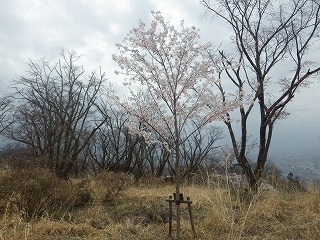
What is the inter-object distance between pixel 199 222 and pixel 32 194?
10.4ft

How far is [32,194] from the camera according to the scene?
577 cm

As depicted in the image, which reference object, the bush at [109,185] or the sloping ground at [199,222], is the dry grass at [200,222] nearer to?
the sloping ground at [199,222]

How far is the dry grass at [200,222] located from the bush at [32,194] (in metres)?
0.28

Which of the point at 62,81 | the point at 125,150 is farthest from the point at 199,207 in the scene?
the point at 125,150

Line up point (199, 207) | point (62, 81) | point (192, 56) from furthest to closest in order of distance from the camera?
point (62, 81)
point (199, 207)
point (192, 56)

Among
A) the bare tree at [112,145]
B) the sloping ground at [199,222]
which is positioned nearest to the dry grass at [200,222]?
the sloping ground at [199,222]

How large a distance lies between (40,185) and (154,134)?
8.06 feet

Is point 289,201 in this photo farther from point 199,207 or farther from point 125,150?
point 125,150

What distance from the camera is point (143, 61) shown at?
4969mm

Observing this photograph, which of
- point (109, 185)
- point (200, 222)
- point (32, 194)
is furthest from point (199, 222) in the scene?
point (109, 185)

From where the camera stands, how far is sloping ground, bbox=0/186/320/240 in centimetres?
463

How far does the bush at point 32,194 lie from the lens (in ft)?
18.7

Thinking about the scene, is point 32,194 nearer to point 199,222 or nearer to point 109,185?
point 199,222

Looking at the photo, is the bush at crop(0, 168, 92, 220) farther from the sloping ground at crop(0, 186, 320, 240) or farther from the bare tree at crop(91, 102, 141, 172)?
the bare tree at crop(91, 102, 141, 172)
